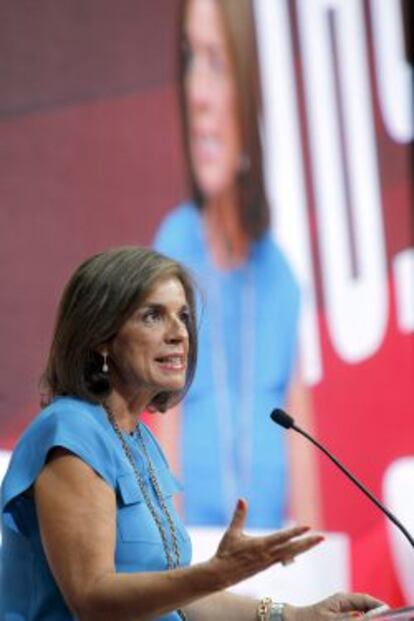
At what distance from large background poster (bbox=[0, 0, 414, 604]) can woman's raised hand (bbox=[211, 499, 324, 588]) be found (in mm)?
1508

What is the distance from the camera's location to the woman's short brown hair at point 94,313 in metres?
2.21

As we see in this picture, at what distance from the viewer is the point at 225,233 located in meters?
3.83

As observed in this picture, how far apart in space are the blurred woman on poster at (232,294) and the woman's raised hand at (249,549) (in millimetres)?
1740

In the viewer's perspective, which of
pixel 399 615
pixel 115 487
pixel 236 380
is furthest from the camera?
pixel 236 380

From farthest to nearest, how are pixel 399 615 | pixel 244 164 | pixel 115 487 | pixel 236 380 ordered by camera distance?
pixel 244 164 → pixel 236 380 → pixel 115 487 → pixel 399 615

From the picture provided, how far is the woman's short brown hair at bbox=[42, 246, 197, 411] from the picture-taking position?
2.21m

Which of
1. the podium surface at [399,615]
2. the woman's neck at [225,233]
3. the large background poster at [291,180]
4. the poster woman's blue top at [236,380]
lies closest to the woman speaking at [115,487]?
the podium surface at [399,615]

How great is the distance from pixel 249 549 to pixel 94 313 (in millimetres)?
484

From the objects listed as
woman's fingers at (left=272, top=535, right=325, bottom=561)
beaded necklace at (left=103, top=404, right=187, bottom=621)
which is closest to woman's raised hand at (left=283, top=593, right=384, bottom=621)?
beaded necklace at (left=103, top=404, right=187, bottom=621)

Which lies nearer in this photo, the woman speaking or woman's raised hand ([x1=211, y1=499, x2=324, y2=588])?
woman's raised hand ([x1=211, y1=499, x2=324, y2=588])

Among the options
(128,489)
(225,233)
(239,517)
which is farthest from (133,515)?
(225,233)

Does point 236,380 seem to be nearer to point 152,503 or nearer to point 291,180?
point 291,180

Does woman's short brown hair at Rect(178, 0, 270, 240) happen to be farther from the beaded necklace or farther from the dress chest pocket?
the dress chest pocket

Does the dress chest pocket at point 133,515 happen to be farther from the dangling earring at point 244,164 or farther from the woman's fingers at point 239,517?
the dangling earring at point 244,164
